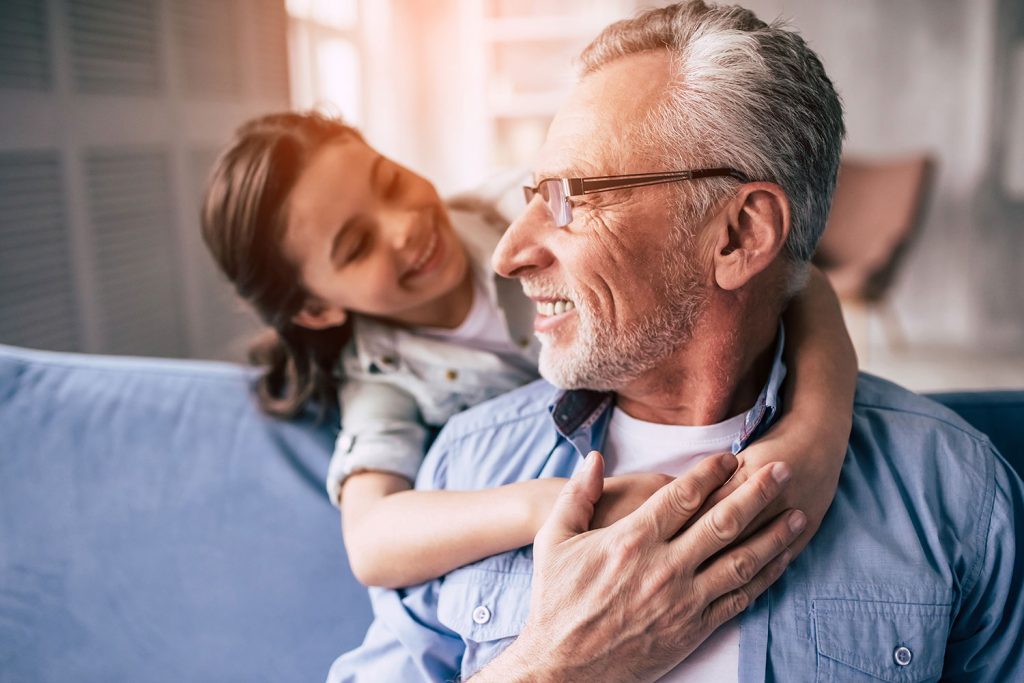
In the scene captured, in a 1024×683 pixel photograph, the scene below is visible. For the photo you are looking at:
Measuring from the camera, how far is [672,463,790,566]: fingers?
0.89 metres

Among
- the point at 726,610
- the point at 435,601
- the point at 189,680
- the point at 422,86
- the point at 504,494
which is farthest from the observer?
the point at 422,86

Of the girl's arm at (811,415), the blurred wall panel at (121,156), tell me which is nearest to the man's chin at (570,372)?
the girl's arm at (811,415)

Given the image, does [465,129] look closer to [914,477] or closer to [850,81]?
[850,81]

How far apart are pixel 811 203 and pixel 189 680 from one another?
1208mm

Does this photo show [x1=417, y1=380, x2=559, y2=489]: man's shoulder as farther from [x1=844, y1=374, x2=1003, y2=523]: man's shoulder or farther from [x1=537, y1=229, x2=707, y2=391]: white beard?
[x1=844, y1=374, x2=1003, y2=523]: man's shoulder

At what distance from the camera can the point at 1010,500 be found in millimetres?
1026

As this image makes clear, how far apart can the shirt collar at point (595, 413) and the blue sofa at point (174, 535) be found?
0.39m

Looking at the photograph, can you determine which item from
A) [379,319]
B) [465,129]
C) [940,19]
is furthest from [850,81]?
[379,319]

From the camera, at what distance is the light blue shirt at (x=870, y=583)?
0.98m

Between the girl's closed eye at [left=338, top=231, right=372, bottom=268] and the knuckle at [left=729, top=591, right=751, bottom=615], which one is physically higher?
the girl's closed eye at [left=338, top=231, right=372, bottom=268]

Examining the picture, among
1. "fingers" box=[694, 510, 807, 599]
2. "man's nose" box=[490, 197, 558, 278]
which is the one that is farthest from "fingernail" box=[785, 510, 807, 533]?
"man's nose" box=[490, 197, 558, 278]

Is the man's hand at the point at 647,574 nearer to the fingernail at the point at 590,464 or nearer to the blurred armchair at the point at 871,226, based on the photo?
the fingernail at the point at 590,464

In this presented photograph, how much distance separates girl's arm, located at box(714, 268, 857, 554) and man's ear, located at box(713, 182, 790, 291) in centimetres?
14

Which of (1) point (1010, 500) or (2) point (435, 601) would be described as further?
(2) point (435, 601)
